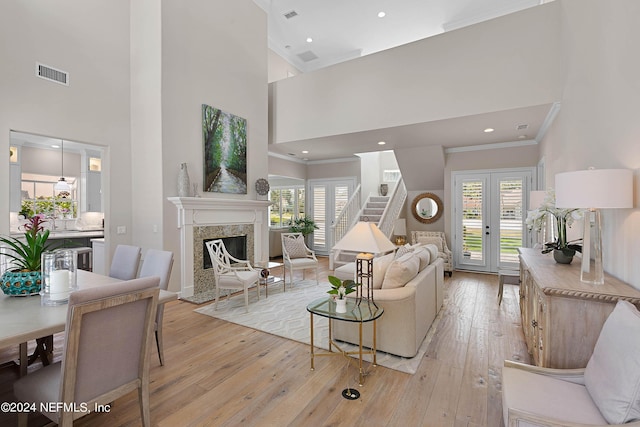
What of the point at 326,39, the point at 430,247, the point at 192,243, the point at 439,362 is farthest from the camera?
the point at 326,39

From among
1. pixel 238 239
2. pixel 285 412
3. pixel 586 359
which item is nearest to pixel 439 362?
pixel 586 359

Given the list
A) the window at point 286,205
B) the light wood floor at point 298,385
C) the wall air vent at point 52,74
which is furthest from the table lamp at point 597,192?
the window at point 286,205

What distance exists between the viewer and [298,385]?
2.49 metres

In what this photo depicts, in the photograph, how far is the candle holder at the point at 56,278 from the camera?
2055 mm

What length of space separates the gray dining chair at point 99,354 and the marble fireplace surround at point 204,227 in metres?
3.32

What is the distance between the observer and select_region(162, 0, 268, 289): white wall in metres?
4.86

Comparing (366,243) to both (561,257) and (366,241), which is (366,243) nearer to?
A: (366,241)

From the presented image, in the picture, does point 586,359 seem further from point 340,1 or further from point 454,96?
point 340,1

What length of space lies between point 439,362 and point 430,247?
184 cm

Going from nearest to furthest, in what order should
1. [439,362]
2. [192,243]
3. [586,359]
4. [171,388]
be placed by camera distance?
1. [586,359]
2. [171,388]
3. [439,362]
4. [192,243]

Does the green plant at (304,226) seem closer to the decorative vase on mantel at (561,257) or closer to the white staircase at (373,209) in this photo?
the white staircase at (373,209)

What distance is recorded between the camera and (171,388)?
2441 millimetres

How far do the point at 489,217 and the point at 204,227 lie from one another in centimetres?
606

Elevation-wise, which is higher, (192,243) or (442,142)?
(442,142)
